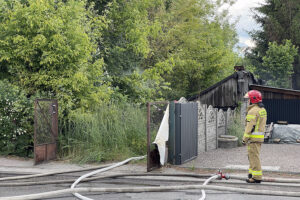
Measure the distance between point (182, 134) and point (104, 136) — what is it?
240 centimetres

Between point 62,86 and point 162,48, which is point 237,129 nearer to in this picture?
point 62,86

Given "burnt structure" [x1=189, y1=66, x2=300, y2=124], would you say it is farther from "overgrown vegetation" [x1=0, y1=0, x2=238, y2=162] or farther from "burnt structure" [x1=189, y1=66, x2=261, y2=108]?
"overgrown vegetation" [x1=0, y1=0, x2=238, y2=162]

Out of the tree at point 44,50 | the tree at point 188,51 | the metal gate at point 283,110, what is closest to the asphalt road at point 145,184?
the tree at point 44,50

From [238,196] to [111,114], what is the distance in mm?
6035

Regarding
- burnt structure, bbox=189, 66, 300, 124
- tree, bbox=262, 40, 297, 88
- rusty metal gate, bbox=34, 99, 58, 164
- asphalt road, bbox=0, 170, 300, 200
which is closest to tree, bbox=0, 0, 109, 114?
rusty metal gate, bbox=34, 99, 58, 164

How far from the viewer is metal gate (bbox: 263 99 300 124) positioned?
20.8 metres

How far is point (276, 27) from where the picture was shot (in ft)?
147

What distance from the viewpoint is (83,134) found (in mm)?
12156

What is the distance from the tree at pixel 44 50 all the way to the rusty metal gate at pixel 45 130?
0.81 metres

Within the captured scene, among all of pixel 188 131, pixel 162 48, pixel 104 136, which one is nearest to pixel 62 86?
pixel 104 136

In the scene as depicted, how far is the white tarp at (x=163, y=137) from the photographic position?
10.2 metres

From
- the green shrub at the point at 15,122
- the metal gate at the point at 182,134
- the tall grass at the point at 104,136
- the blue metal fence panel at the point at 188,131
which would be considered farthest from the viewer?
the green shrub at the point at 15,122

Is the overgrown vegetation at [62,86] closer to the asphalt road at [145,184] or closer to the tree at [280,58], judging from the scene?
the asphalt road at [145,184]

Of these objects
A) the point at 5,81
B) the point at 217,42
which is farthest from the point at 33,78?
the point at 217,42
